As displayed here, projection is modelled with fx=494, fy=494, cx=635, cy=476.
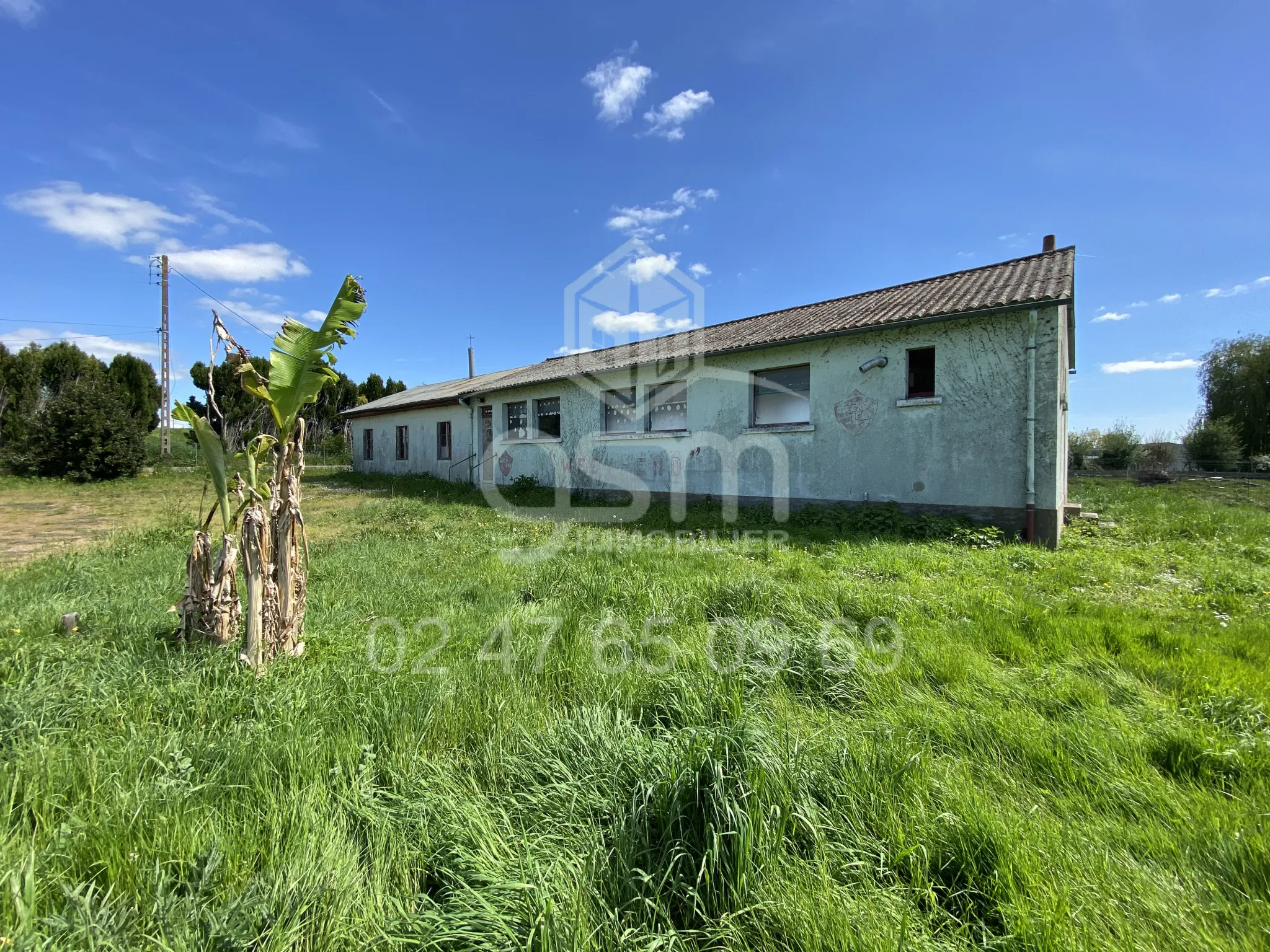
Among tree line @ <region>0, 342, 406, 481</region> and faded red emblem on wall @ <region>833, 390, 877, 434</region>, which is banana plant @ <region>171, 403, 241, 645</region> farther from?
tree line @ <region>0, 342, 406, 481</region>

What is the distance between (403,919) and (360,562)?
546cm

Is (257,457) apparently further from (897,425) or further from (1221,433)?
(1221,433)

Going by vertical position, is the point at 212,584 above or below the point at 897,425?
below

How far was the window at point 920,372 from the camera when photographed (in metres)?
8.95

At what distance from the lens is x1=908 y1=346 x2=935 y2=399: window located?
895cm

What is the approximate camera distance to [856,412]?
9.55 metres

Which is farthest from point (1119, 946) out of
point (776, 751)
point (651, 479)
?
point (651, 479)

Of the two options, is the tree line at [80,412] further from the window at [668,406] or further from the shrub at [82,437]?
the window at [668,406]

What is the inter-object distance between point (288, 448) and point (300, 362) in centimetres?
64

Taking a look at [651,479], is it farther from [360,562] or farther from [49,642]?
[49,642]

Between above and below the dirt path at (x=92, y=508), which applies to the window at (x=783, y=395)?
above

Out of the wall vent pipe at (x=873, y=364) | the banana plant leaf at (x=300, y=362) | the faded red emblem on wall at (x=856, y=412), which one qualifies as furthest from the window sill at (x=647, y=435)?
the banana plant leaf at (x=300, y=362)

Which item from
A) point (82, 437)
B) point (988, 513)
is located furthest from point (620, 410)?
point (82, 437)

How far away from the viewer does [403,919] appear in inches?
61.4
